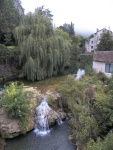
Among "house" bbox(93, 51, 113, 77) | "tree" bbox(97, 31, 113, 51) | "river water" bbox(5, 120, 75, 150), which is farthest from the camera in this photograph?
"tree" bbox(97, 31, 113, 51)

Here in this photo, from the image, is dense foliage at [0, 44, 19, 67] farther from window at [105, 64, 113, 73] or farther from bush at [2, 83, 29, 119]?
window at [105, 64, 113, 73]

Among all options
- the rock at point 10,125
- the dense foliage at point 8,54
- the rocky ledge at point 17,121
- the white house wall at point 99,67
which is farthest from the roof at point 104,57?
the rock at point 10,125

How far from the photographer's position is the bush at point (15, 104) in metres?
12.5

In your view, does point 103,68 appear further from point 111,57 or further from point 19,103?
point 19,103

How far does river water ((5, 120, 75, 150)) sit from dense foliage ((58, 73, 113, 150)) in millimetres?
724

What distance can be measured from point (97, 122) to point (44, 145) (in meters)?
3.63

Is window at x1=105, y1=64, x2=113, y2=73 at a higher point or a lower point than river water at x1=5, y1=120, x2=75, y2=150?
higher

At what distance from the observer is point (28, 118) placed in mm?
13469

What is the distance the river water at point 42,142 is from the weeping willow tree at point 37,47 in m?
7.75

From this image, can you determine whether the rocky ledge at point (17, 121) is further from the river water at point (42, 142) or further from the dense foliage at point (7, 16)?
the dense foliage at point (7, 16)

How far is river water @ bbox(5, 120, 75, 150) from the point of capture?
37.4 feet

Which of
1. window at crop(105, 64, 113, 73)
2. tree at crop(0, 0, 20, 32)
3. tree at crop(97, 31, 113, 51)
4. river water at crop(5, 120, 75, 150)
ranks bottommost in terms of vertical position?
river water at crop(5, 120, 75, 150)

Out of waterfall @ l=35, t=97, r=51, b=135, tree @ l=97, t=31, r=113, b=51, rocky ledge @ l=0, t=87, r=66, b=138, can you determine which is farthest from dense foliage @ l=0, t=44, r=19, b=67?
tree @ l=97, t=31, r=113, b=51

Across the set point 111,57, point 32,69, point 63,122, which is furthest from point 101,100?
point 111,57
